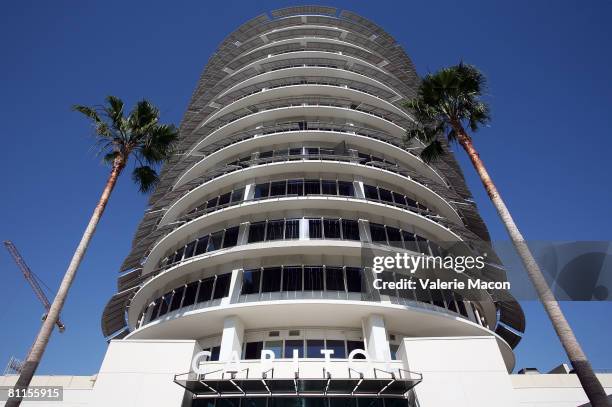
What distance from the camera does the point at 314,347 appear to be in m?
19.0

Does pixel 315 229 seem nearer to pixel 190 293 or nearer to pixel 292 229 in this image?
pixel 292 229

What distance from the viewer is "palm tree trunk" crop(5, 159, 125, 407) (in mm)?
12805

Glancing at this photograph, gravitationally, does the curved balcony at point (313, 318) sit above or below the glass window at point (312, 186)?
below

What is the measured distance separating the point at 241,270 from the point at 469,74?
16.3 m

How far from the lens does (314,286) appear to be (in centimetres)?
1930

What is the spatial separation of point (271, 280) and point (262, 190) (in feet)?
22.1

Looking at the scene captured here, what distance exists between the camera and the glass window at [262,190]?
78.3 feet

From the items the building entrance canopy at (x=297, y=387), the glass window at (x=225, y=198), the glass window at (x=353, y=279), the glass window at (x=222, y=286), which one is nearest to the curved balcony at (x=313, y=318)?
the glass window at (x=222, y=286)

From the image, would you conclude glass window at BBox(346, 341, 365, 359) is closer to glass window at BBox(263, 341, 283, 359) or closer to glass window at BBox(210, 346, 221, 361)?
glass window at BBox(263, 341, 283, 359)

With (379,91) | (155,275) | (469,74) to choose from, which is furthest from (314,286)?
(379,91)

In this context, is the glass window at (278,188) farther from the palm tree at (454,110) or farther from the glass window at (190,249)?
the palm tree at (454,110)

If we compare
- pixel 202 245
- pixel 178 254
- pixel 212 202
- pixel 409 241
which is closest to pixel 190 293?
pixel 202 245

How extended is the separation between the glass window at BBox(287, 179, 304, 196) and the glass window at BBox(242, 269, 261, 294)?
5869 mm

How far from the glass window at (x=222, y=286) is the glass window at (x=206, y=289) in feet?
1.28
